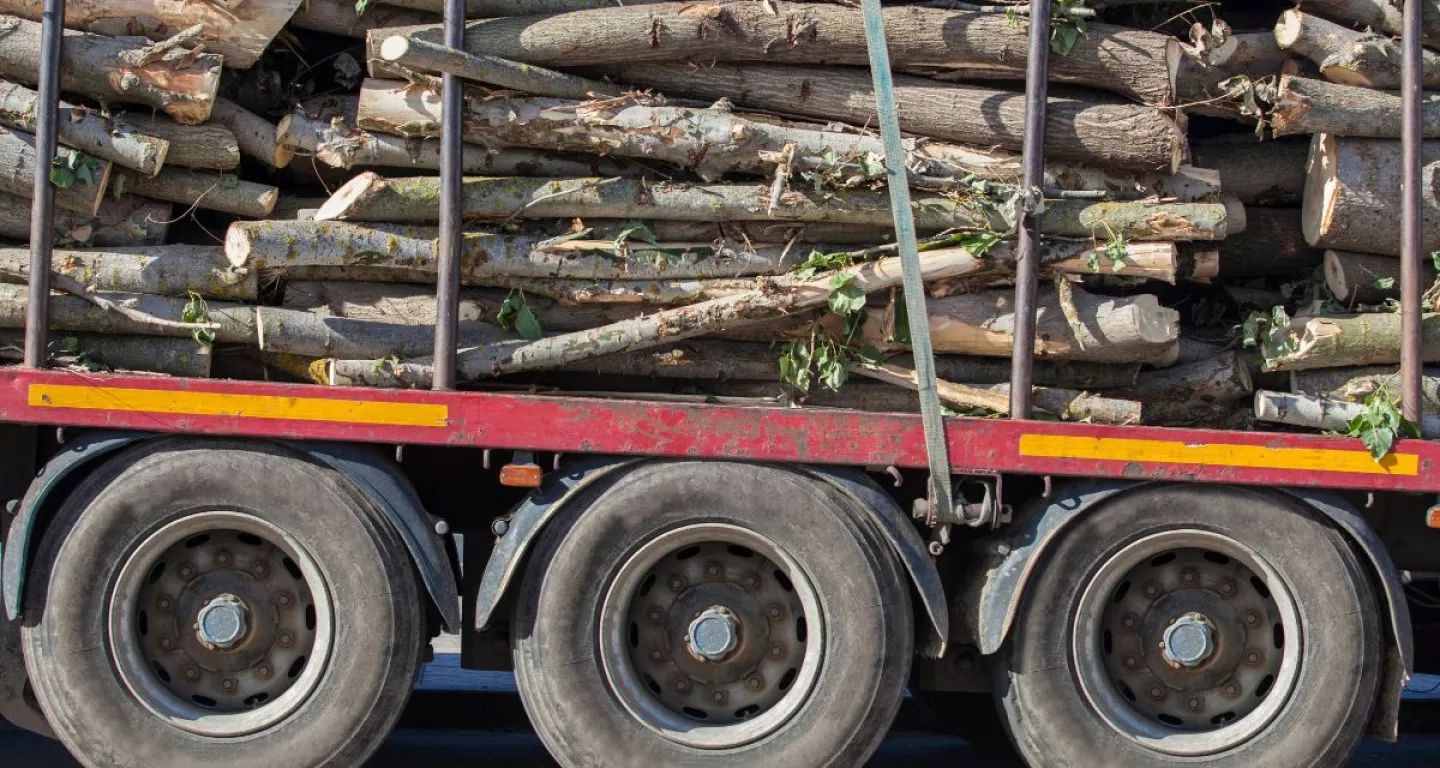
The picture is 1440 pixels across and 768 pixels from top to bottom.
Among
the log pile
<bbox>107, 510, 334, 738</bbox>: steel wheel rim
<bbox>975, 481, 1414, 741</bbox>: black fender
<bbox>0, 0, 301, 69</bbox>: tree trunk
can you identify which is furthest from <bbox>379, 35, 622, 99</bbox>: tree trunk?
<bbox>975, 481, 1414, 741</bbox>: black fender

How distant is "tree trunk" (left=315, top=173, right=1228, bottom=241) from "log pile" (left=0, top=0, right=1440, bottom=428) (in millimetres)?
11

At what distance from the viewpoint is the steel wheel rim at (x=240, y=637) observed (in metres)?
5.37

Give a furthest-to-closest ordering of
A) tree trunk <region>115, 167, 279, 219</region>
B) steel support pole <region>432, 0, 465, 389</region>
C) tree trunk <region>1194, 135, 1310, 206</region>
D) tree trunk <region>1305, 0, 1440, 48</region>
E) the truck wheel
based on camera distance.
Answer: tree trunk <region>1194, 135, 1310, 206</region>
tree trunk <region>1305, 0, 1440, 48</region>
tree trunk <region>115, 167, 279, 219</region>
the truck wheel
steel support pole <region>432, 0, 465, 389</region>

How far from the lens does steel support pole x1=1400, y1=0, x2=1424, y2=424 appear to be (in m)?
5.54

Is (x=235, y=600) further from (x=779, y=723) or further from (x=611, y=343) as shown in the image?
(x=779, y=723)

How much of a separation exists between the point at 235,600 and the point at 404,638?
61 centimetres

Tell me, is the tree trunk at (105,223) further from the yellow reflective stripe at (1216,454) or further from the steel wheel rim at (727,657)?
the yellow reflective stripe at (1216,454)

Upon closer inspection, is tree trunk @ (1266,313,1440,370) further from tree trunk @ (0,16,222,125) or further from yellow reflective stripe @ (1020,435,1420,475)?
tree trunk @ (0,16,222,125)

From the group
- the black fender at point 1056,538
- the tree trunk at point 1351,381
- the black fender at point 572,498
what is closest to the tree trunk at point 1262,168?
the tree trunk at point 1351,381

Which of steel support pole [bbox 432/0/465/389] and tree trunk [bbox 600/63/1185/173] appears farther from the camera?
tree trunk [bbox 600/63/1185/173]

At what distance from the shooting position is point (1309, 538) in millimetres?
5480

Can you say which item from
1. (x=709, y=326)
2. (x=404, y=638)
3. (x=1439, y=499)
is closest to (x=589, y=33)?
(x=709, y=326)

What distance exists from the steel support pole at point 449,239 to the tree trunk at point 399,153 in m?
0.22

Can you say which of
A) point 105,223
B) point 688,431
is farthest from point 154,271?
point 688,431
